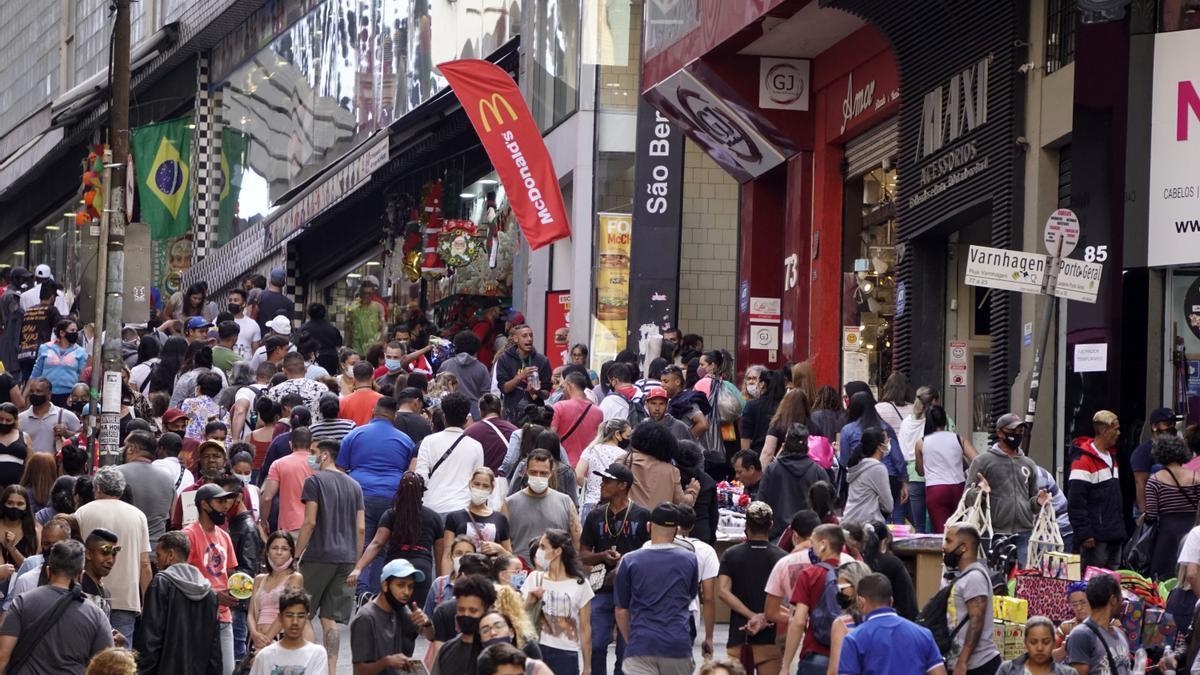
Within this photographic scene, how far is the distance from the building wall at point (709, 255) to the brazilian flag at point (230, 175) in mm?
16772

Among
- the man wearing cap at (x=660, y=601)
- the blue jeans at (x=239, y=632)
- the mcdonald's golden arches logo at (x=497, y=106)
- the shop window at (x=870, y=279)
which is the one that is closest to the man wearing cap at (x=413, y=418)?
the blue jeans at (x=239, y=632)

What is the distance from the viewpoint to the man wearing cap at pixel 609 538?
1372 cm

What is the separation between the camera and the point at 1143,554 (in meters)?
15.7

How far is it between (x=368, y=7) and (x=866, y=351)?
1498 centimetres

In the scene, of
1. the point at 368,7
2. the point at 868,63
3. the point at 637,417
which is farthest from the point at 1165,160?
the point at 368,7

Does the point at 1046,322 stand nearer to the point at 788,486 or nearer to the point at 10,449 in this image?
the point at 788,486

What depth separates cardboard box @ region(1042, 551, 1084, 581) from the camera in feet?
48.4

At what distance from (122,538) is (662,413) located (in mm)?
5069

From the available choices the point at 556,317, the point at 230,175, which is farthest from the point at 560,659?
the point at 230,175

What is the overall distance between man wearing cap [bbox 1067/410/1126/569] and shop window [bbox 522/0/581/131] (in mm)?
15818

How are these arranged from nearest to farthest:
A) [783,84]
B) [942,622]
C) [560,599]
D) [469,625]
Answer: [469,625] → [560,599] → [942,622] → [783,84]

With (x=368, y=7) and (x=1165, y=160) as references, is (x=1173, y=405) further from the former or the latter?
(x=368, y=7)

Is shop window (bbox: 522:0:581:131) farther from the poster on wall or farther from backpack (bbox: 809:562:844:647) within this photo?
backpack (bbox: 809:562:844:647)

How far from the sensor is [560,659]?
12.4m
